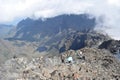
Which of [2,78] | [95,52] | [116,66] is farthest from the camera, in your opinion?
[95,52]

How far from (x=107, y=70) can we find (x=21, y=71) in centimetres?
3109

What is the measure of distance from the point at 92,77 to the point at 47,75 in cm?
1577

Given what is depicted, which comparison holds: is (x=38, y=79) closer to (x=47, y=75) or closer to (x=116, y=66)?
(x=47, y=75)

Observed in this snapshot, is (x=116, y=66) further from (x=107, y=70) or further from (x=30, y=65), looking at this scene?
(x=30, y=65)

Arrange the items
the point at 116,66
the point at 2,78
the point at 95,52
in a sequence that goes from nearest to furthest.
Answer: the point at 2,78 < the point at 116,66 < the point at 95,52

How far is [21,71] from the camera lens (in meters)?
134

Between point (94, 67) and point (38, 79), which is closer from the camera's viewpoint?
point (38, 79)

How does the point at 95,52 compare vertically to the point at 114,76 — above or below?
above

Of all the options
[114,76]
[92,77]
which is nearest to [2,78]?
[92,77]

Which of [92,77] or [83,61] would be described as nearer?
[92,77]

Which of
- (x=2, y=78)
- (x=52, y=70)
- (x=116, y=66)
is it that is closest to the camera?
(x=2, y=78)

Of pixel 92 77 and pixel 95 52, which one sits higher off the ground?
pixel 95 52

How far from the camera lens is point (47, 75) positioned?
440 feet

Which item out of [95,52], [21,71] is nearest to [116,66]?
[95,52]
